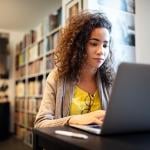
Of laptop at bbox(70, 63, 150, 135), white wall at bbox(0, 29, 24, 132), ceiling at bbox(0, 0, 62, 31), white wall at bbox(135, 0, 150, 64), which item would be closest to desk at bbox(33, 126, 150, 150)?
laptop at bbox(70, 63, 150, 135)

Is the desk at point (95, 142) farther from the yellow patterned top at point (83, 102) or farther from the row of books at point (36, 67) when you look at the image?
the row of books at point (36, 67)

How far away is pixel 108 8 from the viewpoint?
2.30m

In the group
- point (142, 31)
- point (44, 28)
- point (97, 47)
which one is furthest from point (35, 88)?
point (97, 47)

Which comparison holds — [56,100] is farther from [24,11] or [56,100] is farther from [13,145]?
[24,11]

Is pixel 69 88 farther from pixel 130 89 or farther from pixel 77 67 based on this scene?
pixel 130 89

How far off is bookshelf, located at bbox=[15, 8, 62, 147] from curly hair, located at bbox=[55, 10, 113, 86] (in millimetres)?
1661

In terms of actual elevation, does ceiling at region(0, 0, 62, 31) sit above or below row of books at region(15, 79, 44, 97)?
above

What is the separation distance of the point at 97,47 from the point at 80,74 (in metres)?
0.19

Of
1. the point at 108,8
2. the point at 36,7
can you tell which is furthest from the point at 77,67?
the point at 36,7

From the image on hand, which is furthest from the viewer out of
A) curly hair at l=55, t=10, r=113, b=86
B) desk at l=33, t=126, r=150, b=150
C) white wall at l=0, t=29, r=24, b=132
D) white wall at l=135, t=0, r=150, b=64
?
white wall at l=0, t=29, r=24, b=132

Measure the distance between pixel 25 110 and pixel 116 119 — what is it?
4.11 meters

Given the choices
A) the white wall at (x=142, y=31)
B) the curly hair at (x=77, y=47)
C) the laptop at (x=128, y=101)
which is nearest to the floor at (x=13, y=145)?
the white wall at (x=142, y=31)

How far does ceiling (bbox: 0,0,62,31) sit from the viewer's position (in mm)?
4230

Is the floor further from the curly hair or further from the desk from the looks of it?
the desk
